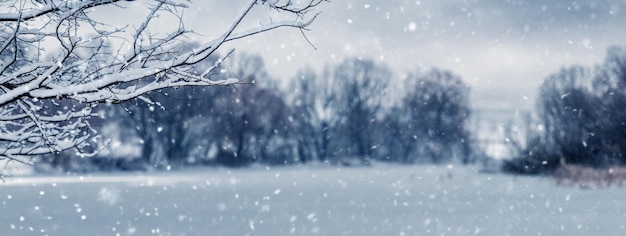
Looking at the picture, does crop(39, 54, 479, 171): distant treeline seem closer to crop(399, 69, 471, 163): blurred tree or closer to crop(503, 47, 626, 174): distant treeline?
crop(399, 69, 471, 163): blurred tree

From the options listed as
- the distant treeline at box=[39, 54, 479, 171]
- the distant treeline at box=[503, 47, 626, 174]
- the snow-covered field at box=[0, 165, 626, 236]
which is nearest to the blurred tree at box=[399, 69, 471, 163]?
the distant treeline at box=[39, 54, 479, 171]

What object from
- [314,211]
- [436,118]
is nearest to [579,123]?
[436,118]

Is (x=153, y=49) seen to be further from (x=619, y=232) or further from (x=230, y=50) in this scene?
(x=619, y=232)

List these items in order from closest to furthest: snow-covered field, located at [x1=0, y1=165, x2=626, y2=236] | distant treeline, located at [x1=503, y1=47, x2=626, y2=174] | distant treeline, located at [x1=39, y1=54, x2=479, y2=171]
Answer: snow-covered field, located at [x1=0, y1=165, x2=626, y2=236] → distant treeline, located at [x1=503, y1=47, x2=626, y2=174] → distant treeline, located at [x1=39, y1=54, x2=479, y2=171]

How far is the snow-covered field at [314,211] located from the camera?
11352 mm

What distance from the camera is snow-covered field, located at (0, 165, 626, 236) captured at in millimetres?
11352

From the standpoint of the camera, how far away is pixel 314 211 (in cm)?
1445

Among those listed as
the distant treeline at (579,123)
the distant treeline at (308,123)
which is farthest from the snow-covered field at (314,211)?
the distant treeline at (308,123)

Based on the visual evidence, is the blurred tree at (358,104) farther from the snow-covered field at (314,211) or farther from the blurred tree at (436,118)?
the snow-covered field at (314,211)

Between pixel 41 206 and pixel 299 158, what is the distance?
1281 inches

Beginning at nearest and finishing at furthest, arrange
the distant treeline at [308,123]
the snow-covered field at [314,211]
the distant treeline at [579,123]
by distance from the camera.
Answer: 1. the snow-covered field at [314,211]
2. the distant treeline at [579,123]
3. the distant treeline at [308,123]

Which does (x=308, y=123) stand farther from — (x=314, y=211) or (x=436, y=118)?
(x=314, y=211)

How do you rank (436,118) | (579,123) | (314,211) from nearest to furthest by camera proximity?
(314,211) → (579,123) → (436,118)

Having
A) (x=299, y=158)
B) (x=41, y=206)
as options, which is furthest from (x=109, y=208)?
(x=299, y=158)
